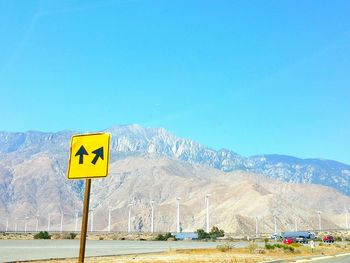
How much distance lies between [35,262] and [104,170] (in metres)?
20.3

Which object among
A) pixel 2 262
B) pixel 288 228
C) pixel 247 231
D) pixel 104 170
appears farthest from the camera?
pixel 288 228

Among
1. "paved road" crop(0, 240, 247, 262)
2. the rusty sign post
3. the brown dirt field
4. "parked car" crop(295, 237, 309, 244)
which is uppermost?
the rusty sign post

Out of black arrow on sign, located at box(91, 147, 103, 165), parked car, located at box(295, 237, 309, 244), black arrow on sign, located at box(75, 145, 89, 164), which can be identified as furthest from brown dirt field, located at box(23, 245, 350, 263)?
parked car, located at box(295, 237, 309, 244)

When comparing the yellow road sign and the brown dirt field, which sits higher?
the yellow road sign

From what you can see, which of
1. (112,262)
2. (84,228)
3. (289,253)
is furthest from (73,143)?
(289,253)

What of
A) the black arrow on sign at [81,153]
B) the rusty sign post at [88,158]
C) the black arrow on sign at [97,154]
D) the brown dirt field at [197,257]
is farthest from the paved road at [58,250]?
the black arrow on sign at [97,154]

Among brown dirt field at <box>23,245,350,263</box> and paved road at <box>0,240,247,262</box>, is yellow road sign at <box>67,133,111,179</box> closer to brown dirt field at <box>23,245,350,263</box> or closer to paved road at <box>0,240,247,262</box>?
brown dirt field at <box>23,245,350,263</box>

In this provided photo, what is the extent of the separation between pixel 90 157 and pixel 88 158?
48 mm

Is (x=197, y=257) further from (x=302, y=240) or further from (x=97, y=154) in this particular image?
(x=302, y=240)

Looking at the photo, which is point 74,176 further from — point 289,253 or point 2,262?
point 289,253

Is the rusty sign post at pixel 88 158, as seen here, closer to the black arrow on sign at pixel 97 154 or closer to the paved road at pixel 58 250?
the black arrow on sign at pixel 97 154

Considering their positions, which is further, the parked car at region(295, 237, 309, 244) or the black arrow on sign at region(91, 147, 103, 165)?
the parked car at region(295, 237, 309, 244)

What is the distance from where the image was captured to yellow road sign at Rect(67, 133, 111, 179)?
377 inches

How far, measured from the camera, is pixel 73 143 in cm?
998
